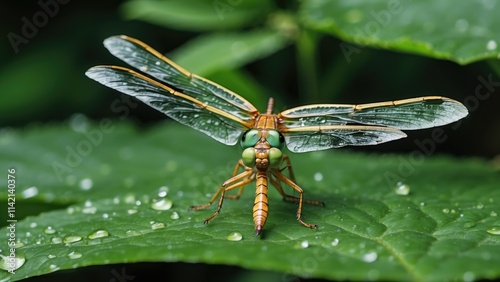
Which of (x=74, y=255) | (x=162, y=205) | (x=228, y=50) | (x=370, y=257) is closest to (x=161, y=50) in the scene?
(x=228, y=50)

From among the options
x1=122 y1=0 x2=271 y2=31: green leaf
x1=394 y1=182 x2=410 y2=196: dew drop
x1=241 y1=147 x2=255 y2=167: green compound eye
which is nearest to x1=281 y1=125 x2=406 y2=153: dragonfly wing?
x1=241 y1=147 x2=255 y2=167: green compound eye

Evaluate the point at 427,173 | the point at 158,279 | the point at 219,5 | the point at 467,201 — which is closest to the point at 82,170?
the point at 158,279

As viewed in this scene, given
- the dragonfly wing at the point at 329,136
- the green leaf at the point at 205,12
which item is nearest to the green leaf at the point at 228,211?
the dragonfly wing at the point at 329,136

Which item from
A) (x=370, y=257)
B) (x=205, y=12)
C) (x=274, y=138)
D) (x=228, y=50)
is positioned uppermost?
(x=205, y=12)

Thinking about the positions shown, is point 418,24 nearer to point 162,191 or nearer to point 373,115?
point 373,115

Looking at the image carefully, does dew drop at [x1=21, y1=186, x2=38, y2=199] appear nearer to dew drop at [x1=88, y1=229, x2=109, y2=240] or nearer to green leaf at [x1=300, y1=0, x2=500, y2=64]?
dew drop at [x1=88, y1=229, x2=109, y2=240]

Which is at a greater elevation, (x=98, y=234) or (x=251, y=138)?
(x=251, y=138)
